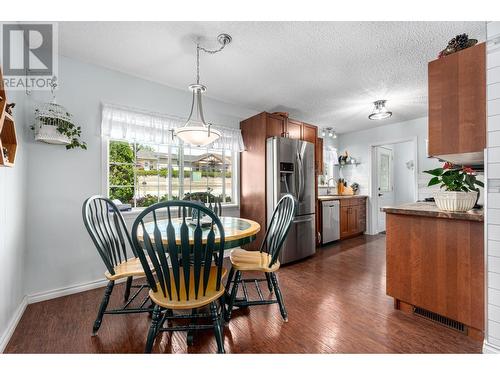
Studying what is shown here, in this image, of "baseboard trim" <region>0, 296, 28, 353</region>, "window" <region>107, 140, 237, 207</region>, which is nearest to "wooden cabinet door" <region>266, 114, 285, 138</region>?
"window" <region>107, 140, 237, 207</region>

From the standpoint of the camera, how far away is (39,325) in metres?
1.73

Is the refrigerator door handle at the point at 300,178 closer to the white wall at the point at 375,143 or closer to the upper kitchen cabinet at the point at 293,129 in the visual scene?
the upper kitchen cabinet at the point at 293,129

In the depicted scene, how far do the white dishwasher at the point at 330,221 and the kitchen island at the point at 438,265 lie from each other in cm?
212

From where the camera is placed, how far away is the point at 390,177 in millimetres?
5602

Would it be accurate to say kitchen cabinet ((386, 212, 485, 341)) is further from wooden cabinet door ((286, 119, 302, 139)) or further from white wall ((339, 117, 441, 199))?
white wall ((339, 117, 441, 199))

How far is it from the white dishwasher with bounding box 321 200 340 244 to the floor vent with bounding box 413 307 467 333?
2267 millimetres

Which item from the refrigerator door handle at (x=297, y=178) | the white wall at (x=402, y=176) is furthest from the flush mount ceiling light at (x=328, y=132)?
the refrigerator door handle at (x=297, y=178)

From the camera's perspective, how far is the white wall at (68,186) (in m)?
2.13

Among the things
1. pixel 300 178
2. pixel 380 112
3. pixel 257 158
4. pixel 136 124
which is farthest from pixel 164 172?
pixel 380 112

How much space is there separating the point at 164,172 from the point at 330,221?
9.97ft
